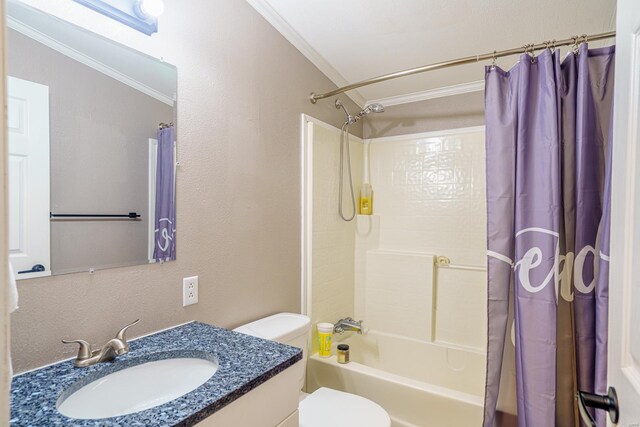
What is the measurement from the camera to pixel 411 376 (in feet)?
7.80

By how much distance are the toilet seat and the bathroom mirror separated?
97 centimetres

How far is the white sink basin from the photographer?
869mm

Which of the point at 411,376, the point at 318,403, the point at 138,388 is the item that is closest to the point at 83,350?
the point at 138,388

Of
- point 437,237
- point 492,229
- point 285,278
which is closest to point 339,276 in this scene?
point 285,278

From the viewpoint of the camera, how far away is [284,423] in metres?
1.01

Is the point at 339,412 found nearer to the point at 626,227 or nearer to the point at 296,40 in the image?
the point at 626,227

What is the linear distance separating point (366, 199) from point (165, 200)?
5.72ft

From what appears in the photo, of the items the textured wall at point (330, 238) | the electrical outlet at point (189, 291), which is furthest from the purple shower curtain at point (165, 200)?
the textured wall at point (330, 238)

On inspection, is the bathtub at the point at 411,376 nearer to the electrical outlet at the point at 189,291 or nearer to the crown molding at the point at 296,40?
the electrical outlet at the point at 189,291

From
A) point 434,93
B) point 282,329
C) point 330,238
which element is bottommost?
point 282,329

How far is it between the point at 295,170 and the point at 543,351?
4.90 feet

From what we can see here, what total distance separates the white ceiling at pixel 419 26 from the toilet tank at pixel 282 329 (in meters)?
1.41

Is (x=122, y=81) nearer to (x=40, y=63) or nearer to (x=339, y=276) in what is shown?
(x=40, y=63)

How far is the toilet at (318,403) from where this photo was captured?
55.9 inches
